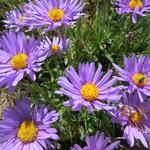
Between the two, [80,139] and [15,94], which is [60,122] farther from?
[15,94]

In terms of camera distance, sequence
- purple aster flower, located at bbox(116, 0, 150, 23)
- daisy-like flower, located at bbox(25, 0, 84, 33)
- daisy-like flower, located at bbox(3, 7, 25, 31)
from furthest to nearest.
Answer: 1. daisy-like flower, located at bbox(3, 7, 25, 31)
2. purple aster flower, located at bbox(116, 0, 150, 23)
3. daisy-like flower, located at bbox(25, 0, 84, 33)

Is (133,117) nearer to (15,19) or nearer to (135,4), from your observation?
(135,4)

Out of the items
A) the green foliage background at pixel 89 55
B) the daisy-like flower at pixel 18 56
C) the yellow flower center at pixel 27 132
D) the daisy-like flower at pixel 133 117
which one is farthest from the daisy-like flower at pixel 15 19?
the daisy-like flower at pixel 133 117

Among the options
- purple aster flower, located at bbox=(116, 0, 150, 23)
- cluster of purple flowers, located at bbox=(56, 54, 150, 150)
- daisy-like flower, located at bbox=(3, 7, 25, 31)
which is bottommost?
cluster of purple flowers, located at bbox=(56, 54, 150, 150)

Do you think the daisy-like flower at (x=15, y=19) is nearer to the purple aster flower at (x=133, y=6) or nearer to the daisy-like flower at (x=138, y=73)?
the purple aster flower at (x=133, y=6)

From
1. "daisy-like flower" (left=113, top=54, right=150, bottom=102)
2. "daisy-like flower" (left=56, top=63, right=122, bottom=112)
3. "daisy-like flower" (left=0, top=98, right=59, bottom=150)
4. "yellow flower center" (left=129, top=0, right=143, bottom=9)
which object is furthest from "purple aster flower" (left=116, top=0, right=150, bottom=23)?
"daisy-like flower" (left=0, top=98, right=59, bottom=150)

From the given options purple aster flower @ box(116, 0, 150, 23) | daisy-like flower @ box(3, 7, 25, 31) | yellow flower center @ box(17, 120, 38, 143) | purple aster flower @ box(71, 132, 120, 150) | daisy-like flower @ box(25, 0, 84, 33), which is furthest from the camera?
daisy-like flower @ box(3, 7, 25, 31)

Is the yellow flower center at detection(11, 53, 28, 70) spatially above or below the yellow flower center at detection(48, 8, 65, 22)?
below

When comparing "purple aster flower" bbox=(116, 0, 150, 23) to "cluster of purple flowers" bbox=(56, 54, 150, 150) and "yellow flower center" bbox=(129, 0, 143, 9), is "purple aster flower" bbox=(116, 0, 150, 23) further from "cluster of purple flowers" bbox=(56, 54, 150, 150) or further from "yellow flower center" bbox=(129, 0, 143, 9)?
"cluster of purple flowers" bbox=(56, 54, 150, 150)
